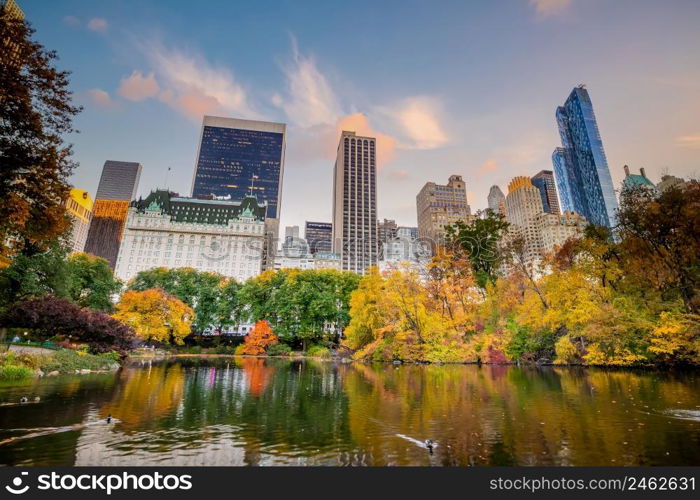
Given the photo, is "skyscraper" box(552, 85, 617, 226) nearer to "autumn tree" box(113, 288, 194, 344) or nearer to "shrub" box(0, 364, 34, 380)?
"autumn tree" box(113, 288, 194, 344)

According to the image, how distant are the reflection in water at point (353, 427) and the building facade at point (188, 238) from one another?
118375mm

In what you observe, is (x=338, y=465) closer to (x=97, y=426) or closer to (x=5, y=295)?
(x=97, y=426)

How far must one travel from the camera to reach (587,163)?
18175 centimetres

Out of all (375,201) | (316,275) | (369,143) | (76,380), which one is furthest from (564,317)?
(369,143)

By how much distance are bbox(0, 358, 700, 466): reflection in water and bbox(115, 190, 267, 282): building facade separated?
118 metres

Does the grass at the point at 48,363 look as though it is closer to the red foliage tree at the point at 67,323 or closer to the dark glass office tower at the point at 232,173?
the red foliage tree at the point at 67,323

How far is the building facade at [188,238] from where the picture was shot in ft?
413

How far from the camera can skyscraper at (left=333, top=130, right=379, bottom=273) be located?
566ft

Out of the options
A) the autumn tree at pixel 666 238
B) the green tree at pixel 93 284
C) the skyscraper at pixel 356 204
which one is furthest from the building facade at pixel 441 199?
the autumn tree at pixel 666 238

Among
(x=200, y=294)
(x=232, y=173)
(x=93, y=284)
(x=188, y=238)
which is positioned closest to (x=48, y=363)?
(x=93, y=284)

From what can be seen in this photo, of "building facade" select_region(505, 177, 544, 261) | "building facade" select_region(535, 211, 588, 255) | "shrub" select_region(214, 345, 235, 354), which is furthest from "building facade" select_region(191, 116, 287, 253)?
"shrub" select_region(214, 345, 235, 354)

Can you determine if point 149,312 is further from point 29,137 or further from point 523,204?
point 523,204

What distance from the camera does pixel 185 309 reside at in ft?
172

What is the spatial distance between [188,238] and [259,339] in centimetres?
8988
